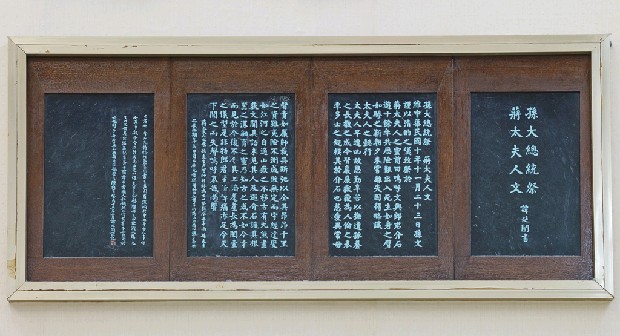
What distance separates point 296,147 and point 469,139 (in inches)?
20.5

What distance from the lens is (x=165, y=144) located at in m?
2.01

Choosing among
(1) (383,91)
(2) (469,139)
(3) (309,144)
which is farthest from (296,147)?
(2) (469,139)

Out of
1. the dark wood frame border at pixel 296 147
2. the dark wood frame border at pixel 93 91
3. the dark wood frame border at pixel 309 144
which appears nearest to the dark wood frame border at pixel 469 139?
the dark wood frame border at pixel 309 144

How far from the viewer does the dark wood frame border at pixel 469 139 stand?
200 centimetres

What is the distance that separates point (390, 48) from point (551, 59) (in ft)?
1.60

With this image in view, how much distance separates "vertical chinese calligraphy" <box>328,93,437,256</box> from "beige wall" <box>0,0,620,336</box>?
194 mm

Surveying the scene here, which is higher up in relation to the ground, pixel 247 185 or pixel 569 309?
pixel 247 185

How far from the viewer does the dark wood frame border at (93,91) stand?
6.58 feet

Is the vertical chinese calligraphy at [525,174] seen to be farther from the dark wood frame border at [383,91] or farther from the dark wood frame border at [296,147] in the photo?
the dark wood frame border at [296,147]

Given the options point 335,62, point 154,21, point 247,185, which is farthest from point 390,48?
point 154,21

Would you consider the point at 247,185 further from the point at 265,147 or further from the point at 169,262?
the point at 169,262

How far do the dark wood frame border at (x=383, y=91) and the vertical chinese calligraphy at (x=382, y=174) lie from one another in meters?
0.02

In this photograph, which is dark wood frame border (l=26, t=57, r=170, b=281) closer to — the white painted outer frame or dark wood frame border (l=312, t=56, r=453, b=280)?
the white painted outer frame

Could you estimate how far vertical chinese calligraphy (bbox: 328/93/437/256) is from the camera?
2014 millimetres
